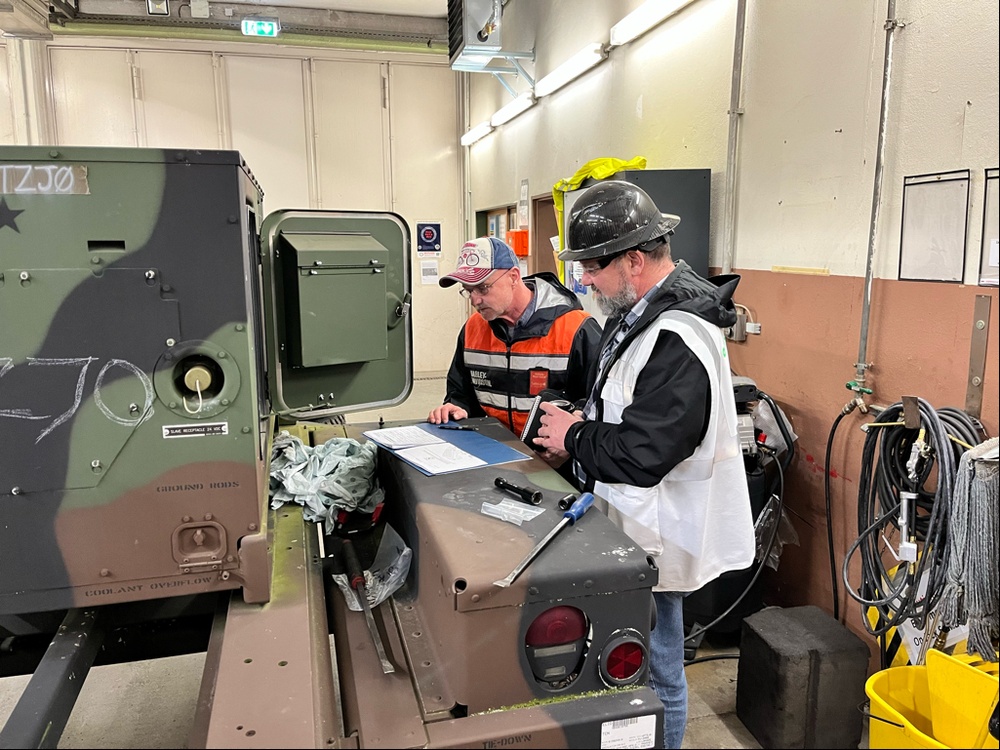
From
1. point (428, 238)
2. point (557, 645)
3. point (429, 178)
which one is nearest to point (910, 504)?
point (557, 645)

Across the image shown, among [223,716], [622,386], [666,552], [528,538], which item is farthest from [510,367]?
[223,716]

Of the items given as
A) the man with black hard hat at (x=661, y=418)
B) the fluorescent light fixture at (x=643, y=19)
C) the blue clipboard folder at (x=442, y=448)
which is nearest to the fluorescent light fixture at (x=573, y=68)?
the fluorescent light fixture at (x=643, y=19)

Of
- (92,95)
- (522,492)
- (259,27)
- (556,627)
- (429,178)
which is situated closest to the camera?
(556,627)

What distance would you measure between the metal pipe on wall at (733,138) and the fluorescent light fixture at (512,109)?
2634 mm

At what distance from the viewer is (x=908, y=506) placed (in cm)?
185

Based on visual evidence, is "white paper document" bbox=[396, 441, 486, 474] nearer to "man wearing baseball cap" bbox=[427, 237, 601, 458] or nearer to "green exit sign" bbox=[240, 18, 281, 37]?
"man wearing baseball cap" bbox=[427, 237, 601, 458]

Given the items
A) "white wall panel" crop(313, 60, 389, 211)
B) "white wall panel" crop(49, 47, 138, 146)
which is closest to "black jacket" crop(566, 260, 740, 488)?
"white wall panel" crop(313, 60, 389, 211)

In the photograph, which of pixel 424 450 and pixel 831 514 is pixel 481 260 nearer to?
pixel 424 450

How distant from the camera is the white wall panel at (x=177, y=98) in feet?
20.8

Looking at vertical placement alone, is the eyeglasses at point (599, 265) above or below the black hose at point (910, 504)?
above

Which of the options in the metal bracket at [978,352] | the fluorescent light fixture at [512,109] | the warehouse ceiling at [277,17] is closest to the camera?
the metal bracket at [978,352]

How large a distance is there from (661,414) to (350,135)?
6197mm

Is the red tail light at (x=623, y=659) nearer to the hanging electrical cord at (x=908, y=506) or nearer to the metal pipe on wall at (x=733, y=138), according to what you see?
the hanging electrical cord at (x=908, y=506)

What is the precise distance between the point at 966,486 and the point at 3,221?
199cm
